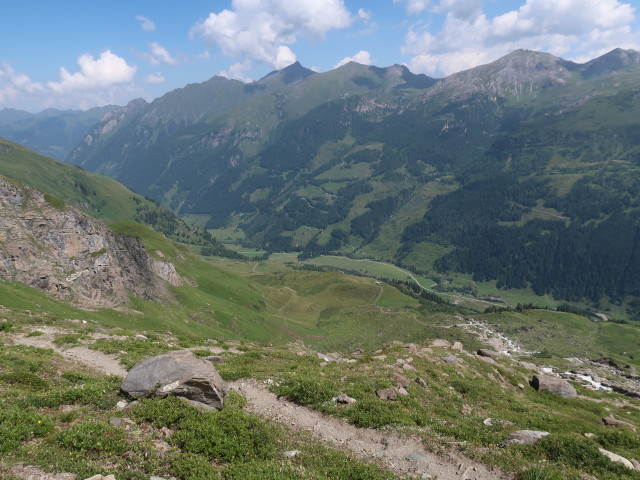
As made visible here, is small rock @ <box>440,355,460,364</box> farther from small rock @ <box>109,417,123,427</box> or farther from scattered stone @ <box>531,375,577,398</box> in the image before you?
small rock @ <box>109,417,123,427</box>

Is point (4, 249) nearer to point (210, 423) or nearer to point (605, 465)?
point (210, 423)

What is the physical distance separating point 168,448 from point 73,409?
22.4ft

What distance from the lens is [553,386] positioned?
133ft

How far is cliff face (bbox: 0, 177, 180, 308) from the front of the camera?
2901 inches

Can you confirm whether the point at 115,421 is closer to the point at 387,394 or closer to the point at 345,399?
the point at 345,399

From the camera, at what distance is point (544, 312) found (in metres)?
200

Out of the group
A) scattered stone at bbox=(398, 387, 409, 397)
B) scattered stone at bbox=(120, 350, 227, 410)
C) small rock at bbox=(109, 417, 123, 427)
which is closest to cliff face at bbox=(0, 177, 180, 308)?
scattered stone at bbox=(120, 350, 227, 410)

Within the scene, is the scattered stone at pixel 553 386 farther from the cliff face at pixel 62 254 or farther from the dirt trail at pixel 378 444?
the cliff face at pixel 62 254

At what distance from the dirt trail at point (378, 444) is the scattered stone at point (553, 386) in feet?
92.5

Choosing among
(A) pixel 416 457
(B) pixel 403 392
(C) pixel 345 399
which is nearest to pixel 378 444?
(A) pixel 416 457

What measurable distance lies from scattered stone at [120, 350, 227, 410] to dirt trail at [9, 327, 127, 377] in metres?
9.73

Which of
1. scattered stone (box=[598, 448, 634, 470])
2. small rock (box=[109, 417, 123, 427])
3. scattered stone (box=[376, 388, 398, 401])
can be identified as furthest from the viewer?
scattered stone (box=[376, 388, 398, 401])

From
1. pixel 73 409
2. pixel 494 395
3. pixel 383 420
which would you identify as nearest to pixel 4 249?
pixel 73 409

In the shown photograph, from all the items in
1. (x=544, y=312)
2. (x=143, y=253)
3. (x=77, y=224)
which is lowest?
(x=544, y=312)
